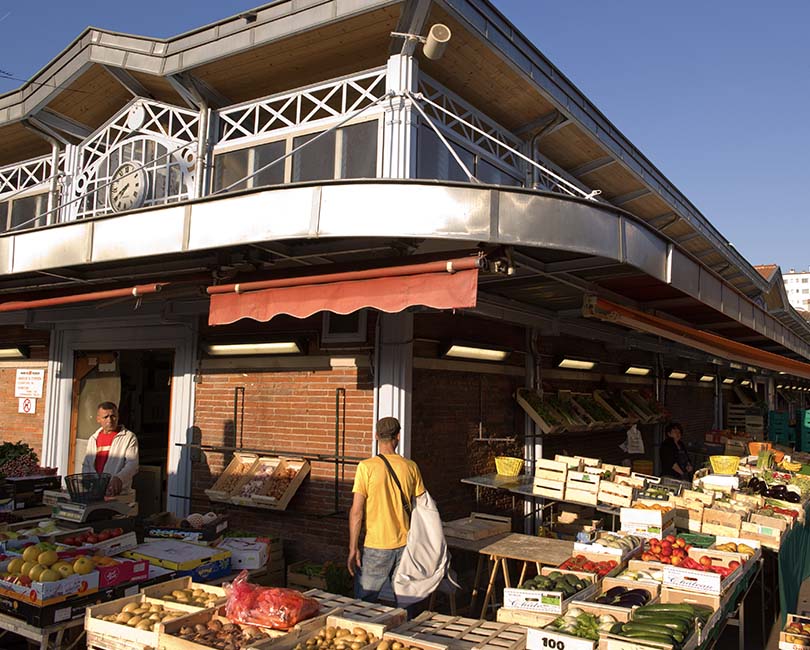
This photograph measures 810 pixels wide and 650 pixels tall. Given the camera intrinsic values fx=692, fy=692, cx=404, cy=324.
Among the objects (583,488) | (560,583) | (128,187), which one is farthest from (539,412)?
(128,187)

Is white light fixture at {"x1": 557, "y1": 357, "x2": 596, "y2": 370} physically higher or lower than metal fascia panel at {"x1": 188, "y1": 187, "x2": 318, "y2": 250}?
lower

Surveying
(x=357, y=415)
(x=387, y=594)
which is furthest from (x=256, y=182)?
(x=387, y=594)

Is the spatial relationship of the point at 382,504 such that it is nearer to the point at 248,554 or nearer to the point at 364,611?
the point at 364,611

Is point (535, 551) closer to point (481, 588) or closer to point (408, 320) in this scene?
point (481, 588)

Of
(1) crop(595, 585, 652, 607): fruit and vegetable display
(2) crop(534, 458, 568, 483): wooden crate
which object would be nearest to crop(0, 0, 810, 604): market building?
(2) crop(534, 458, 568, 483): wooden crate

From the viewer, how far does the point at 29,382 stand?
12.3 meters

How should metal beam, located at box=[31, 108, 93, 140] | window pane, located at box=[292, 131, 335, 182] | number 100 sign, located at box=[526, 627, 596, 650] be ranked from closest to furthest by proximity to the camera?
number 100 sign, located at box=[526, 627, 596, 650] → window pane, located at box=[292, 131, 335, 182] → metal beam, located at box=[31, 108, 93, 140]

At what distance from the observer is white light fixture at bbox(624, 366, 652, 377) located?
46.4ft

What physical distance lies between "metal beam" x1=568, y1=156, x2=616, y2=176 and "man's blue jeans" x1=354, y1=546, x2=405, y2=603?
8352 mm

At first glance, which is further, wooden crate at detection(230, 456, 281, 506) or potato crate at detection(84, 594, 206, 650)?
wooden crate at detection(230, 456, 281, 506)

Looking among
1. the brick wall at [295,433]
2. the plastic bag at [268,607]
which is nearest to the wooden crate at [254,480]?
the brick wall at [295,433]

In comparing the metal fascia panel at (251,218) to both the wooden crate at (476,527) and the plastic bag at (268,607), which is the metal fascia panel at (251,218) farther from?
the wooden crate at (476,527)

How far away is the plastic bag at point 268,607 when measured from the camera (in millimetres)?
4504

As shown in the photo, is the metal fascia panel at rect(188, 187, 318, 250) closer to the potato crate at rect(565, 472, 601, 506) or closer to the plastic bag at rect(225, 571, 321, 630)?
the plastic bag at rect(225, 571, 321, 630)
